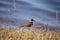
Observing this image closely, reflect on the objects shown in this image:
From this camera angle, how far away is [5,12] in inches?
56.7

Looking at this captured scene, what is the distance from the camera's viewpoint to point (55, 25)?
1396 mm

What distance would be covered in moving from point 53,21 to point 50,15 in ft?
0.20

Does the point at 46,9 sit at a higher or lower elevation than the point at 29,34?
higher

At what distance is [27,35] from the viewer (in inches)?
53.6

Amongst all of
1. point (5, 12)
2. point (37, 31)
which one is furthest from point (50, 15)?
point (5, 12)

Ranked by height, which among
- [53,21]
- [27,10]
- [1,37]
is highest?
[27,10]

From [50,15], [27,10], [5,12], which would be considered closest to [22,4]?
[27,10]

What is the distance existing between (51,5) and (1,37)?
1.79 ft

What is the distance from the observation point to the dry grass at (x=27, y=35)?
4.44 feet

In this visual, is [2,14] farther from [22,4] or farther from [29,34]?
[29,34]

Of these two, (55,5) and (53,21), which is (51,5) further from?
(53,21)

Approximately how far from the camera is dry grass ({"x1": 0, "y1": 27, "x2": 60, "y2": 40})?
1354 mm

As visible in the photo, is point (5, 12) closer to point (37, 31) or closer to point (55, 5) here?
point (37, 31)

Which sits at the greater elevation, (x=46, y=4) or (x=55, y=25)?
(x=46, y=4)
